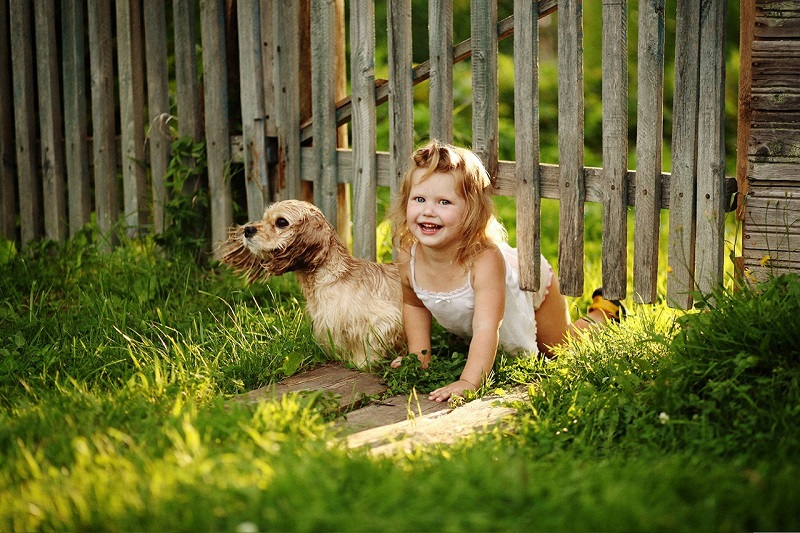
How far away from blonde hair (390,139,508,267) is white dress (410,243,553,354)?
143 mm

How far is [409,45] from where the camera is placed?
4.61 meters

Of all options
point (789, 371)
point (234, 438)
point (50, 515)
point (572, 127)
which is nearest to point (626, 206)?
point (572, 127)

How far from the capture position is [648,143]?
3.98 metres

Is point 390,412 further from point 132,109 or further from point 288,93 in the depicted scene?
point 132,109

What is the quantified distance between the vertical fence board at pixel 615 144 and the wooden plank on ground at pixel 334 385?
1.19 m

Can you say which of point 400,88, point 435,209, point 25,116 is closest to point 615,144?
point 435,209

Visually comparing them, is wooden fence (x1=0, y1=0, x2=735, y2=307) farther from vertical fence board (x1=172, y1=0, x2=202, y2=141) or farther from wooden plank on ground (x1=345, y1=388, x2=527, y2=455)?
wooden plank on ground (x1=345, y1=388, x2=527, y2=455)

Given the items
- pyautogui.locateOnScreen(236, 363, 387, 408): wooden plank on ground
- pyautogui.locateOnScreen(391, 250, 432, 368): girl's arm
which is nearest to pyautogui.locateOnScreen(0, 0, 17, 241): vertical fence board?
pyautogui.locateOnScreen(236, 363, 387, 408): wooden plank on ground

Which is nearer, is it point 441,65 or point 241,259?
point 241,259

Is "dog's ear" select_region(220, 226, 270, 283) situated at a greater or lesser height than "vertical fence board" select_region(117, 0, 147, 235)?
lesser

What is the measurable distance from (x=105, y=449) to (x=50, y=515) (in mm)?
446

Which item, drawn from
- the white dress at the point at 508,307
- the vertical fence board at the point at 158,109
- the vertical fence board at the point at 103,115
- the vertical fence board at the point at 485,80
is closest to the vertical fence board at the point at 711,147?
the white dress at the point at 508,307

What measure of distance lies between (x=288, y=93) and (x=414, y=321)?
1.67 metres

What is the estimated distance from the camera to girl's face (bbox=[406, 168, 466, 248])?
4.02 m
